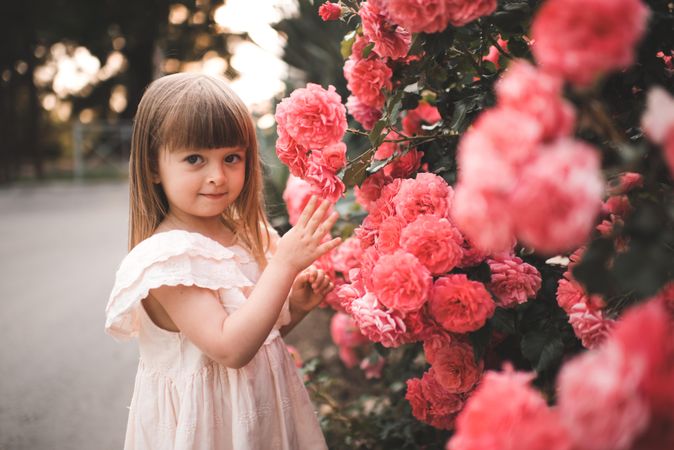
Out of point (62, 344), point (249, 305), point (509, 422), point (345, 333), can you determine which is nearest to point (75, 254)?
point (62, 344)

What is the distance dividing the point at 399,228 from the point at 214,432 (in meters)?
0.75

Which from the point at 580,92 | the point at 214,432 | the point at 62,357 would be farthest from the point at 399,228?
the point at 62,357

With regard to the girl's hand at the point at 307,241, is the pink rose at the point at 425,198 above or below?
above

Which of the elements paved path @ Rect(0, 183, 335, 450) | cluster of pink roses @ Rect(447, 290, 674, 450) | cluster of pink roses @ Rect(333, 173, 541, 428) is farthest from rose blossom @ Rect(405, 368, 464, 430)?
paved path @ Rect(0, 183, 335, 450)

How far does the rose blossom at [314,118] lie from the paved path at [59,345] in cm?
168

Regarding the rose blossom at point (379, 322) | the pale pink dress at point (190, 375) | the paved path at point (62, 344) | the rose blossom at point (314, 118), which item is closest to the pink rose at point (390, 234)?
the rose blossom at point (379, 322)

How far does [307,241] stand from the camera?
133 centimetres

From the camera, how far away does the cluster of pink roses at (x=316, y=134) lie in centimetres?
121

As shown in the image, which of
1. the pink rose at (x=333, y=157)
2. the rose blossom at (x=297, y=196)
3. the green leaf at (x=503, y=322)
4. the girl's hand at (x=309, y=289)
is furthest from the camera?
the rose blossom at (x=297, y=196)

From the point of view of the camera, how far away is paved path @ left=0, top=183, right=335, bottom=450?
2.31 meters

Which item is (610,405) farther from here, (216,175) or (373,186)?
(216,175)

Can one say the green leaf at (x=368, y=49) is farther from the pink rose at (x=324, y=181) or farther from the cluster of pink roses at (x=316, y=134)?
the pink rose at (x=324, y=181)

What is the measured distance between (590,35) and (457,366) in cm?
85

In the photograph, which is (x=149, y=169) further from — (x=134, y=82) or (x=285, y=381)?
(x=134, y=82)
